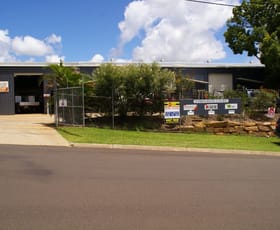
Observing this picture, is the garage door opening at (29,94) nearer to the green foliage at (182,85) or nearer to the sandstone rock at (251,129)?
the green foliage at (182,85)

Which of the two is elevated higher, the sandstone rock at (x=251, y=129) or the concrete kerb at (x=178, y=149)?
the sandstone rock at (x=251, y=129)

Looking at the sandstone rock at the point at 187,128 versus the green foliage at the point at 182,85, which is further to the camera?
the green foliage at the point at 182,85

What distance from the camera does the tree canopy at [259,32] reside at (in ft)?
Result: 111

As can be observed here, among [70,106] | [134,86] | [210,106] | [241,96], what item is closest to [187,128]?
[210,106]

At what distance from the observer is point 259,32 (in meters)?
35.3

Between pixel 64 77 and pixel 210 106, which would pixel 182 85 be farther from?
pixel 64 77

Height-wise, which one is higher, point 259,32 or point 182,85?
point 259,32

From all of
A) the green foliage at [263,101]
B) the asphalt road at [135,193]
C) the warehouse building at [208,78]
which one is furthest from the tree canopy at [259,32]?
the asphalt road at [135,193]

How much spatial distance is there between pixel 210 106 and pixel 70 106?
7826mm

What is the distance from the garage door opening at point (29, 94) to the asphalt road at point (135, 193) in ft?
99.1

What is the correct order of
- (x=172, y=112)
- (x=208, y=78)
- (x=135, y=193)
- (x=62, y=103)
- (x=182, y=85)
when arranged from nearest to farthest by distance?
1. (x=135, y=193)
2. (x=172, y=112)
3. (x=62, y=103)
4. (x=182, y=85)
5. (x=208, y=78)

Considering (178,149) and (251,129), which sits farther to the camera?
(251,129)

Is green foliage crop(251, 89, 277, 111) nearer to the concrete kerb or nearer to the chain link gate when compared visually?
the concrete kerb

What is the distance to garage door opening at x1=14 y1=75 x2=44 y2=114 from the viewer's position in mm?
41250
